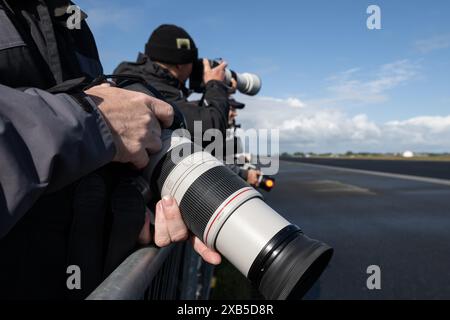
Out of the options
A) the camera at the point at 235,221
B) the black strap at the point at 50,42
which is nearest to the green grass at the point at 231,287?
the camera at the point at 235,221

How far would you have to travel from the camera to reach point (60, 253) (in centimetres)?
135

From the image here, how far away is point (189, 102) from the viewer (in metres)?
3.32

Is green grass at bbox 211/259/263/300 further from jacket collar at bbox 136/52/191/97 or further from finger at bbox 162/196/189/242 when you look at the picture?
finger at bbox 162/196/189/242

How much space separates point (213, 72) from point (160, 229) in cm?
A: 240

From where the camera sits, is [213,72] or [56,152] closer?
[56,152]

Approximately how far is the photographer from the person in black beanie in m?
1.65

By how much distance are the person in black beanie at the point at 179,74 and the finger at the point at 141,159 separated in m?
1.67

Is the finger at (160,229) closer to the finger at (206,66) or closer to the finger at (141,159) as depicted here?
the finger at (141,159)

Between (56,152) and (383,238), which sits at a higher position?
(56,152)

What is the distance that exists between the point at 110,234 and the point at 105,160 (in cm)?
38

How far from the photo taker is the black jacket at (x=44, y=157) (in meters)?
0.97

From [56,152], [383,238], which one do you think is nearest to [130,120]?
[56,152]

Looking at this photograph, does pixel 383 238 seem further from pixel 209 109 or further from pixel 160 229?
pixel 160 229

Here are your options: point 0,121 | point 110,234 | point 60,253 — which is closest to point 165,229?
point 110,234
